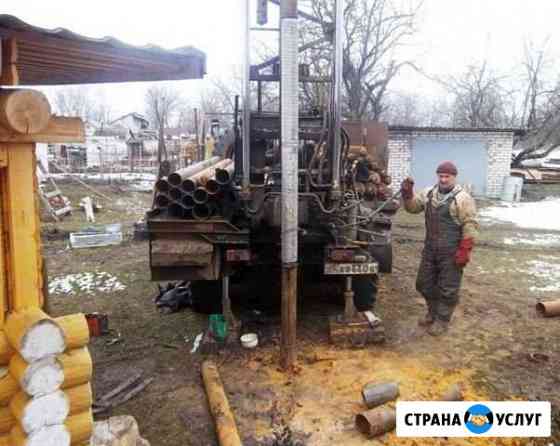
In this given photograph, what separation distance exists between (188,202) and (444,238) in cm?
269

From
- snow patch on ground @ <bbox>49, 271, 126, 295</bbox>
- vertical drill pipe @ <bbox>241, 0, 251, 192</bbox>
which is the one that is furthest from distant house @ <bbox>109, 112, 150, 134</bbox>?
vertical drill pipe @ <bbox>241, 0, 251, 192</bbox>

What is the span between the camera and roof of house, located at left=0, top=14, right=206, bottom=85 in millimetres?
2422

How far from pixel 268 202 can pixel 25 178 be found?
265cm

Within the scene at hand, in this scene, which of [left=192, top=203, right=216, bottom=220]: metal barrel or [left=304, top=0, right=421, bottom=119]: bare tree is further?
[left=304, top=0, right=421, bottom=119]: bare tree

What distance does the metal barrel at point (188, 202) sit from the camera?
16.1 feet

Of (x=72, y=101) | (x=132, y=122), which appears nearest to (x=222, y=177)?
(x=132, y=122)

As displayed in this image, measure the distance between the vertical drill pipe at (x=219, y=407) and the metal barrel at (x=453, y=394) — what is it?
1693mm

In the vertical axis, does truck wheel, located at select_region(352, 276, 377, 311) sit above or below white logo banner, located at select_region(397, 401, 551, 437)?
above

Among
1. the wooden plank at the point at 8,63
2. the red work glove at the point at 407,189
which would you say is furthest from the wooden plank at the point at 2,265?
the red work glove at the point at 407,189

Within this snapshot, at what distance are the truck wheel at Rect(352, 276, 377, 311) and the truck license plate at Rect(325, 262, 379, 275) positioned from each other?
595 mm

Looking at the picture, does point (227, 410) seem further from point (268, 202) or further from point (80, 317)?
point (268, 202)

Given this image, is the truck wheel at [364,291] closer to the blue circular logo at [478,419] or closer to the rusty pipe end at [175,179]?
the blue circular logo at [478,419]

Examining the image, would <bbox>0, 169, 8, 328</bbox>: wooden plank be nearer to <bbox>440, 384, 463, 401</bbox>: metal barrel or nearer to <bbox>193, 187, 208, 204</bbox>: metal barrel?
<bbox>193, 187, 208, 204</bbox>: metal barrel

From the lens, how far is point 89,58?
290cm
